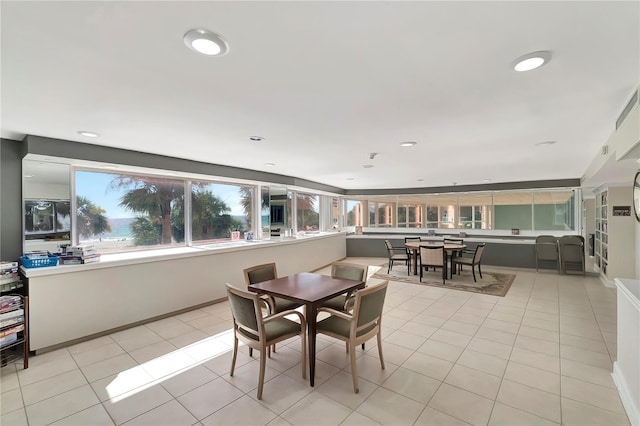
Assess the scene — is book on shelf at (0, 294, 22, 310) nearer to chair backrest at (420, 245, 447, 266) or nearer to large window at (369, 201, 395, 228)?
chair backrest at (420, 245, 447, 266)

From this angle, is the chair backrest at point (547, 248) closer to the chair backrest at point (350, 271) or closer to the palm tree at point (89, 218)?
the chair backrest at point (350, 271)

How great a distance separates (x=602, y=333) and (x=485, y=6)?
4.14m

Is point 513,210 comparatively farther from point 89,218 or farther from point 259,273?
point 89,218

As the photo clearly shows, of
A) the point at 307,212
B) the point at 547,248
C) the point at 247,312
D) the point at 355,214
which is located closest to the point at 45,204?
the point at 247,312

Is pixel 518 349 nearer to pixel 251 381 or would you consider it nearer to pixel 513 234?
pixel 251 381

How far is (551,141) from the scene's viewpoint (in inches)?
137

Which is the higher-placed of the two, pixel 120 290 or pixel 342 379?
pixel 120 290

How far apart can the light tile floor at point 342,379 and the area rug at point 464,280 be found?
150 centimetres

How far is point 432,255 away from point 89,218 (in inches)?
232

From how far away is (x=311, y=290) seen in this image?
113 inches

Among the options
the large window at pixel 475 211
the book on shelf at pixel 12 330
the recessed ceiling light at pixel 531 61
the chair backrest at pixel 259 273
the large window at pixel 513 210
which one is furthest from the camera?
the large window at pixel 475 211

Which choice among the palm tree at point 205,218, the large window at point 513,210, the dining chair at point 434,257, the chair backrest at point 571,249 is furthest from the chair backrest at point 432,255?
the palm tree at point 205,218

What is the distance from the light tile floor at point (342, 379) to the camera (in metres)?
2.04

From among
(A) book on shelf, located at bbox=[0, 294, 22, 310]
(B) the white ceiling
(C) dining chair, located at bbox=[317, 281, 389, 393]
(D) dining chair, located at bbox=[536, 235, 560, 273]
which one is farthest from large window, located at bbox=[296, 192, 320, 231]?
(D) dining chair, located at bbox=[536, 235, 560, 273]
